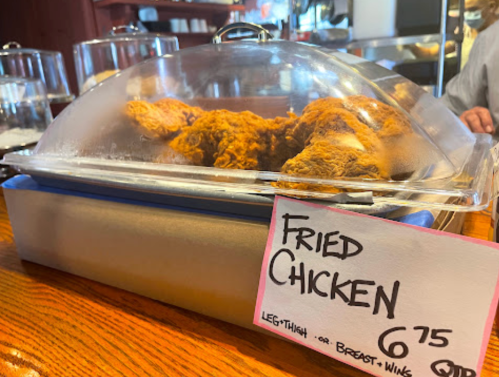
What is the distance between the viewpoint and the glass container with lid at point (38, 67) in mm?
2055

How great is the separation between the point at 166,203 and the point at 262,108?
0.76ft

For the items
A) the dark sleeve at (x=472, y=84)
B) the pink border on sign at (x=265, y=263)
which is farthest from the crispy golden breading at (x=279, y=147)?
the dark sleeve at (x=472, y=84)

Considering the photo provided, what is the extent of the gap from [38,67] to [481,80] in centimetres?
229

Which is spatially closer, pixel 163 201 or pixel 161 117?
pixel 163 201

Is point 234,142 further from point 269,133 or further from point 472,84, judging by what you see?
point 472,84

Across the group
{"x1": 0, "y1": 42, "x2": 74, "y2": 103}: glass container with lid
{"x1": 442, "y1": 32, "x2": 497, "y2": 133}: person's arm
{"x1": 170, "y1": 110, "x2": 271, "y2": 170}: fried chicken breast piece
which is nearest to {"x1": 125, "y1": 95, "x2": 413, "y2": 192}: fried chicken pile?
{"x1": 170, "y1": 110, "x2": 271, "y2": 170}: fried chicken breast piece

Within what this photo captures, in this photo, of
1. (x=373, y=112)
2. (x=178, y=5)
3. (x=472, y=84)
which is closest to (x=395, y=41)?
(x=472, y=84)

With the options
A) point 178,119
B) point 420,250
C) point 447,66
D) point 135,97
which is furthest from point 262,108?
point 447,66

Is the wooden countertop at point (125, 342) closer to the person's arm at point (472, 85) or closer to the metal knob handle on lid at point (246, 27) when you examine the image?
the metal knob handle on lid at point (246, 27)

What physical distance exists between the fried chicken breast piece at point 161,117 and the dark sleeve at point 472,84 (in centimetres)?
144

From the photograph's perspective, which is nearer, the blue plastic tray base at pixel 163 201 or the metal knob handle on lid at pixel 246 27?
the blue plastic tray base at pixel 163 201

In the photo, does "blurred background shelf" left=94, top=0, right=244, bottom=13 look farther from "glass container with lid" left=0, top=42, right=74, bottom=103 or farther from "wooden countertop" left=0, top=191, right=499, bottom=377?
"wooden countertop" left=0, top=191, right=499, bottom=377

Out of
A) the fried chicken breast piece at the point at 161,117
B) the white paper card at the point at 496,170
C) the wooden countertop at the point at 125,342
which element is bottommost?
the wooden countertop at the point at 125,342

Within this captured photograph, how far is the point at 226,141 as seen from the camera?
0.51 metres
